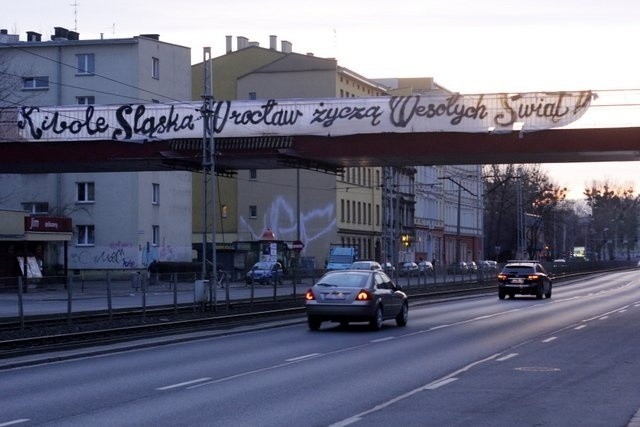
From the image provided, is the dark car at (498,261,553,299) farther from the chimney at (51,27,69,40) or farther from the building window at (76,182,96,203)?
the chimney at (51,27,69,40)

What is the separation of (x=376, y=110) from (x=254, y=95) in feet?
197

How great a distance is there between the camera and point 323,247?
310 ft

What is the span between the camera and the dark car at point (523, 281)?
161ft

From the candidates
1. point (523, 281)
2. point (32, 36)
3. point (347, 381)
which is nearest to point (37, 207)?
point (32, 36)

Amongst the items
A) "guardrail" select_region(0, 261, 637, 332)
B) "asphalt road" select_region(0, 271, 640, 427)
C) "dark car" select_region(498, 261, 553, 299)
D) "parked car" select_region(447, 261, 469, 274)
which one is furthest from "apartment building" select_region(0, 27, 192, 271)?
"asphalt road" select_region(0, 271, 640, 427)

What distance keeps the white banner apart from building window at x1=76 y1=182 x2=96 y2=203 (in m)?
39.7

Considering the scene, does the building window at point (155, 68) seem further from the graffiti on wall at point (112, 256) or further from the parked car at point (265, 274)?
the parked car at point (265, 274)

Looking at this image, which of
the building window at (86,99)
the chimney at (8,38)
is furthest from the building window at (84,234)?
the chimney at (8,38)

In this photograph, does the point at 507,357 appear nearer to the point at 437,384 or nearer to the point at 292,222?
the point at 437,384

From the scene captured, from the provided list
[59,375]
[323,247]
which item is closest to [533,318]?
[59,375]

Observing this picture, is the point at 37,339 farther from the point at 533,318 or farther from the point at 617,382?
the point at 533,318

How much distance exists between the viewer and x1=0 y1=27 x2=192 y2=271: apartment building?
254 ft

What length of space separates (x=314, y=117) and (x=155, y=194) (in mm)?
45772

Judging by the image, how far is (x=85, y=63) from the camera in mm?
79688
